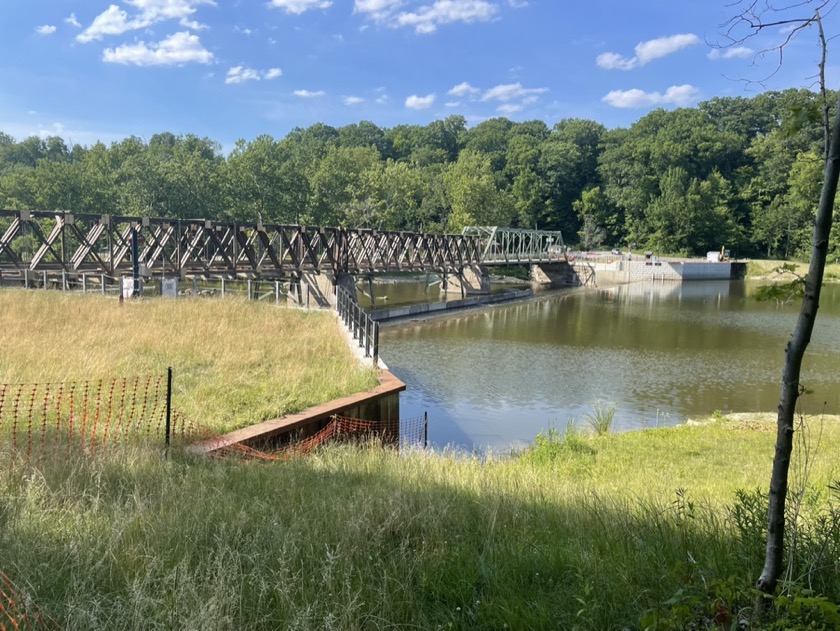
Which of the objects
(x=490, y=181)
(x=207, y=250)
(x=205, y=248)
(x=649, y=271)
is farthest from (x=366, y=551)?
(x=490, y=181)

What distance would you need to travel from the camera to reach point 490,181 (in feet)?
239

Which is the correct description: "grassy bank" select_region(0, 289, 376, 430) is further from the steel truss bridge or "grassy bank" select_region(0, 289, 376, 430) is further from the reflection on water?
the steel truss bridge

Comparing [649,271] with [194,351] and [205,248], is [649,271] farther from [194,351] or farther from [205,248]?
[194,351]

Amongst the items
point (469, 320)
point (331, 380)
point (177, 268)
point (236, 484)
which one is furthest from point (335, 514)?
point (469, 320)

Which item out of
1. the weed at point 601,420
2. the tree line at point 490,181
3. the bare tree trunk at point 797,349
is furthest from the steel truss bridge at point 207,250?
the bare tree trunk at point 797,349

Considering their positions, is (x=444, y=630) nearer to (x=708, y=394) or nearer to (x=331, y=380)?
(x=331, y=380)

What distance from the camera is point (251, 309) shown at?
16969 mm

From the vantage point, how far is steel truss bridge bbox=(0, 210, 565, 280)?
22547mm

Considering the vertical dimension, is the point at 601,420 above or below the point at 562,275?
below

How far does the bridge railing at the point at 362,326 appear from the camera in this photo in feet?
44.3

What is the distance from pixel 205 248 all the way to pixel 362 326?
15354mm

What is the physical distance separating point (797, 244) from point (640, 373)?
6833 cm

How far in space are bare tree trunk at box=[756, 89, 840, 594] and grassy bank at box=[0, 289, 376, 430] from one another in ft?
21.6

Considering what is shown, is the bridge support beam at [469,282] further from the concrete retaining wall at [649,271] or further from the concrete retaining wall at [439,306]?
the concrete retaining wall at [649,271]
